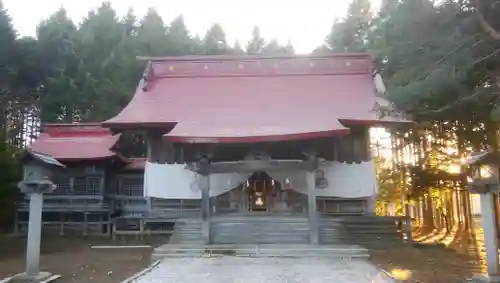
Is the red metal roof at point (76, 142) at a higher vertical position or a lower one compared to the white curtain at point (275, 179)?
higher

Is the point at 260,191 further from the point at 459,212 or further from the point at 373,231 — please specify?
the point at 459,212

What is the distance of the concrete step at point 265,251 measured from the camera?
1017cm

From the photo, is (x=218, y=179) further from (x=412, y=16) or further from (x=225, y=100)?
(x=412, y=16)

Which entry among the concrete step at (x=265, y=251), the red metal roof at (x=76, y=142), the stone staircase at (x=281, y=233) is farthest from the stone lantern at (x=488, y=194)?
the red metal roof at (x=76, y=142)

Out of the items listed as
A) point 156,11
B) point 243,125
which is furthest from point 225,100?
point 156,11

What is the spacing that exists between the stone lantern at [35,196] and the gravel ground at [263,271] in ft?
6.59

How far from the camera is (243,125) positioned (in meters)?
13.1

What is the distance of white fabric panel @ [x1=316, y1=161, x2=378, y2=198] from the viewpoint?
13.1 meters

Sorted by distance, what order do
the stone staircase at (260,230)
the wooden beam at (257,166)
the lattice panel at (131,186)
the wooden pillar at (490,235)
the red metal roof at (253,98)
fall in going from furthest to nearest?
1. the lattice panel at (131,186)
2. the red metal roof at (253,98)
3. the stone staircase at (260,230)
4. the wooden beam at (257,166)
5. the wooden pillar at (490,235)

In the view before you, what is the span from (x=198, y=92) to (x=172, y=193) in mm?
3770

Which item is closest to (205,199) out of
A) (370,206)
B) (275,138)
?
(275,138)

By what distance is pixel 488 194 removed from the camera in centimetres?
698

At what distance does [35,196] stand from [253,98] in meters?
8.07

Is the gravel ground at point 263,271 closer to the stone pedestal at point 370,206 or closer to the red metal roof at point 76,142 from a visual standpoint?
the stone pedestal at point 370,206
